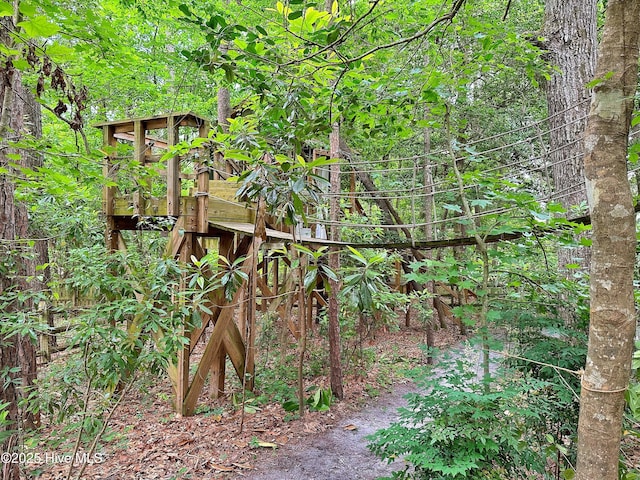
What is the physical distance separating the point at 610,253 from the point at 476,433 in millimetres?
1486

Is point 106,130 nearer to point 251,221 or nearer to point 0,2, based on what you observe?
point 251,221

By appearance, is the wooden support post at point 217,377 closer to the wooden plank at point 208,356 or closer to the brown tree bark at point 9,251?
the wooden plank at point 208,356

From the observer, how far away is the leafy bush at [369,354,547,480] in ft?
6.88

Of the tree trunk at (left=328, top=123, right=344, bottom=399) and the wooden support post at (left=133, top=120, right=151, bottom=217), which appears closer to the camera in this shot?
the wooden support post at (left=133, top=120, right=151, bottom=217)

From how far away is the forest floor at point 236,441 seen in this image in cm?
320

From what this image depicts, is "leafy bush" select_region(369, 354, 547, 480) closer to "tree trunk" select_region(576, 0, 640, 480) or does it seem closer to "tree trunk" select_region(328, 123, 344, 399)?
"tree trunk" select_region(576, 0, 640, 480)

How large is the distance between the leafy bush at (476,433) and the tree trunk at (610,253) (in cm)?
107

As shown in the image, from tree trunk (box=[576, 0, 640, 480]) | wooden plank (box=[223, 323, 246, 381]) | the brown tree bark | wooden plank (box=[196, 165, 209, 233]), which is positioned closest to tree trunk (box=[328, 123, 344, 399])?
wooden plank (box=[223, 323, 246, 381])

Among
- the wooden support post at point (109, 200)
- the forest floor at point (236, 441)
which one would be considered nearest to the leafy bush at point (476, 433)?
the forest floor at point (236, 441)

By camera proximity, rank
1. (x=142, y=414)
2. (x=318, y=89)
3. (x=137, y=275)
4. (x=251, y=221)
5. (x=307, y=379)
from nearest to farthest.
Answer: (x=137, y=275) → (x=318, y=89) → (x=142, y=414) → (x=251, y=221) → (x=307, y=379)

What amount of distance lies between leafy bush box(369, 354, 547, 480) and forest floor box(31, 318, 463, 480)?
0.58 metres

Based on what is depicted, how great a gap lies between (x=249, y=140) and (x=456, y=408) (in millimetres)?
2154

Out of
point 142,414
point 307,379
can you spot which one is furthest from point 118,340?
point 307,379

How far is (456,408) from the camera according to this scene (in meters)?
2.20
